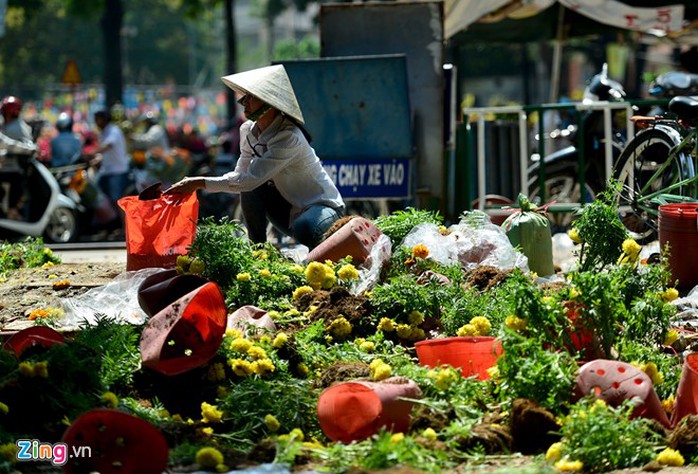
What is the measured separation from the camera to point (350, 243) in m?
6.81

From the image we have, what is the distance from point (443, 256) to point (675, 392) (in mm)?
1971

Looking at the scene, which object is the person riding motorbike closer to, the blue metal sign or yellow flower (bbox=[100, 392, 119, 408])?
the blue metal sign

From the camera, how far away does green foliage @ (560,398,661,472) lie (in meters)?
4.49

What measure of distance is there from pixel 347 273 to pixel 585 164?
16.7ft

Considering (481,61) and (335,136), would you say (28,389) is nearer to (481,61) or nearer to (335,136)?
(335,136)

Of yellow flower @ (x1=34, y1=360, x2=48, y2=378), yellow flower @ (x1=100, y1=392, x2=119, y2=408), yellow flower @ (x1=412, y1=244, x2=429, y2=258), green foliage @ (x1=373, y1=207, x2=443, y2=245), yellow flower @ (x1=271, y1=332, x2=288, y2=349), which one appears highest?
green foliage @ (x1=373, y1=207, x2=443, y2=245)

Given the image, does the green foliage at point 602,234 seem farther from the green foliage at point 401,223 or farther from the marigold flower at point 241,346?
the marigold flower at point 241,346

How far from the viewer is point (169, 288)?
5.81 meters

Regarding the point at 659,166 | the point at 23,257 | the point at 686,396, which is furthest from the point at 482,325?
the point at 23,257

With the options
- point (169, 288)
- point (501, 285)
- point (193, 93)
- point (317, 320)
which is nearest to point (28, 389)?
point (169, 288)

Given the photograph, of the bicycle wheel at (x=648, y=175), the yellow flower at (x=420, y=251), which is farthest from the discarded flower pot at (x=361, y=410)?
the bicycle wheel at (x=648, y=175)

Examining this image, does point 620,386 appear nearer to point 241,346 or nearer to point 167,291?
point 241,346

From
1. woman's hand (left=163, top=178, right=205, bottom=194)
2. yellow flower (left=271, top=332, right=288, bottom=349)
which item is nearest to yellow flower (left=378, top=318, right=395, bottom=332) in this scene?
yellow flower (left=271, top=332, right=288, bottom=349)

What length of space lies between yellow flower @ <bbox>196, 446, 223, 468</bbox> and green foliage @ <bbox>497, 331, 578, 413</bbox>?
49.2 inches
